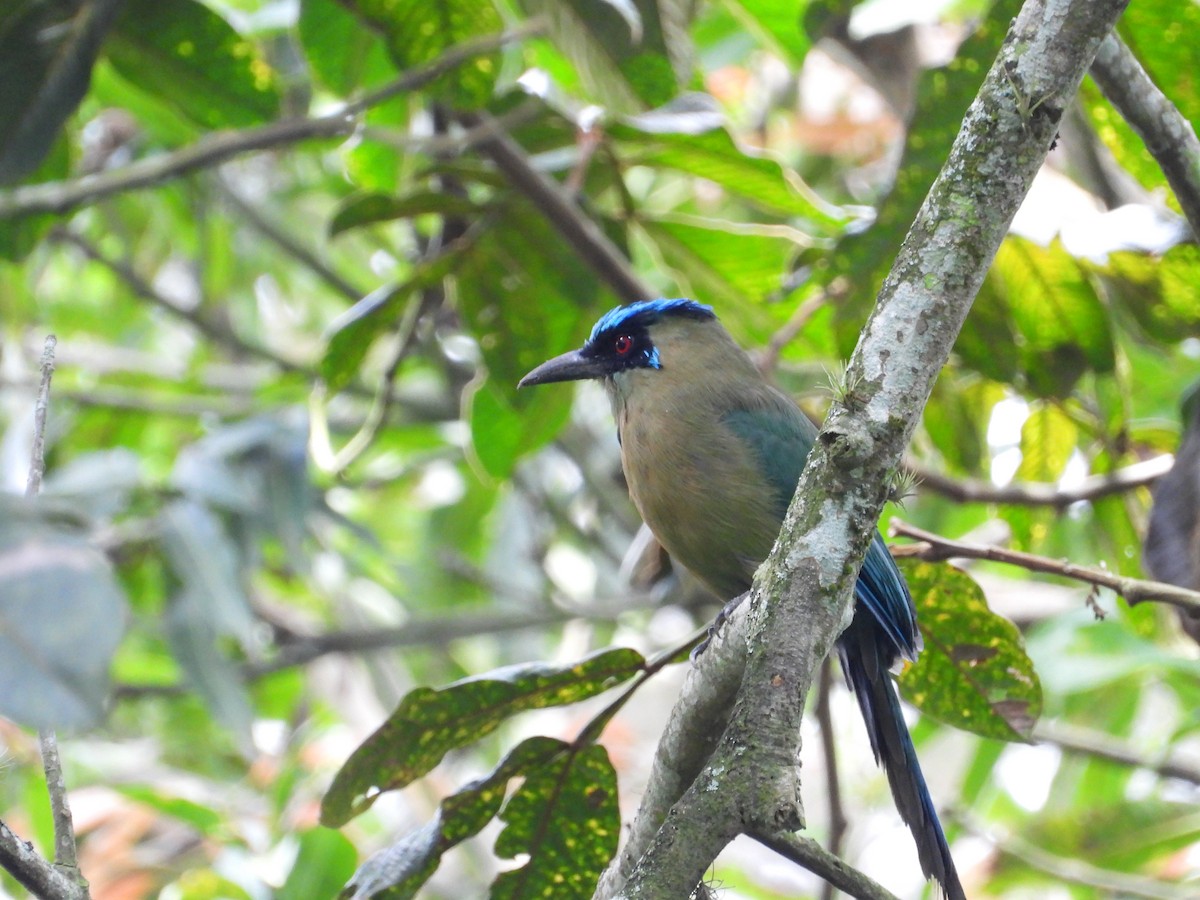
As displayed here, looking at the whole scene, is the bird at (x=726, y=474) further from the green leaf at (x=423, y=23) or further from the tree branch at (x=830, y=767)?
the green leaf at (x=423, y=23)

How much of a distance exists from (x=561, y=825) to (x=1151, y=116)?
1.64 m

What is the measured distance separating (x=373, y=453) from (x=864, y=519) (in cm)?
450

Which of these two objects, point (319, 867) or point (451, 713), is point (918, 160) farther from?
point (319, 867)

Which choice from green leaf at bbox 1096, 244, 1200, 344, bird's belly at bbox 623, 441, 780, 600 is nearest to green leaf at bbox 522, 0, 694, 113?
bird's belly at bbox 623, 441, 780, 600

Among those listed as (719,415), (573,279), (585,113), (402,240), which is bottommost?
(719,415)

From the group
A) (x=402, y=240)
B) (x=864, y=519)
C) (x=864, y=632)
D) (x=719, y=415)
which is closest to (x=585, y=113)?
(x=719, y=415)

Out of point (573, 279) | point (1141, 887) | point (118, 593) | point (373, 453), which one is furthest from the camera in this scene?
point (373, 453)

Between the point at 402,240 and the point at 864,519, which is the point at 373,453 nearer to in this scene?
the point at 402,240

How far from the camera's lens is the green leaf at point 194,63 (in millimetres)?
3490

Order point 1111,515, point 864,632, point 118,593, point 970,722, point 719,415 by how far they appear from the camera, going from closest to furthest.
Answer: point 118,593
point 970,722
point 864,632
point 719,415
point 1111,515

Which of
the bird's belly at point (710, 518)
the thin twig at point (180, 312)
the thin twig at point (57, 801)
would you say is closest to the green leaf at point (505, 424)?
the bird's belly at point (710, 518)

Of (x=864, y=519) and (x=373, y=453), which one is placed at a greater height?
(x=373, y=453)

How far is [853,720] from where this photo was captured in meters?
6.23

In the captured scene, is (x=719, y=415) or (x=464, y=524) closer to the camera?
(x=719, y=415)
